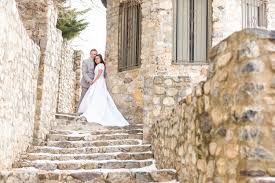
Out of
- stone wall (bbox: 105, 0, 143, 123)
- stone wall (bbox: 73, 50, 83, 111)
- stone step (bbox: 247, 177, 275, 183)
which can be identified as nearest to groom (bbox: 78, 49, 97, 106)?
stone wall (bbox: 105, 0, 143, 123)

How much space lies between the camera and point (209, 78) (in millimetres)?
3436

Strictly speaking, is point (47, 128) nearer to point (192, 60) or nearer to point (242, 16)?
point (192, 60)

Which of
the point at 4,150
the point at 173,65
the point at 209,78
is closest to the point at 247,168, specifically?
the point at 209,78

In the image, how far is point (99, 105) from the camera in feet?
33.7

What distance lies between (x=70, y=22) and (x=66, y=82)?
85.9 inches

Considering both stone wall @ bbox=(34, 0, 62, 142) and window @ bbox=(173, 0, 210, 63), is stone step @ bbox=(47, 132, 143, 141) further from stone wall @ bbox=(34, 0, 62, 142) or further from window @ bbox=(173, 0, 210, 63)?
window @ bbox=(173, 0, 210, 63)

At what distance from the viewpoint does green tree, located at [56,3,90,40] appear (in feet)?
46.9

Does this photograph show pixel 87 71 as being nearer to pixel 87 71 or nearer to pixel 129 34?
pixel 87 71

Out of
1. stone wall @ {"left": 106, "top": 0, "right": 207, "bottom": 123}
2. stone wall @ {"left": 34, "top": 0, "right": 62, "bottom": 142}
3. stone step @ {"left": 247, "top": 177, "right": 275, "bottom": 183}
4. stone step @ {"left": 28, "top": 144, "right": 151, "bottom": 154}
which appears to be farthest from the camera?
stone wall @ {"left": 106, "top": 0, "right": 207, "bottom": 123}

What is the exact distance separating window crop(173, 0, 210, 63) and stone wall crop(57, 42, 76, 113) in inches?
197

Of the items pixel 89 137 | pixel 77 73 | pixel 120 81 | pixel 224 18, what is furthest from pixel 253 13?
pixel 77 73

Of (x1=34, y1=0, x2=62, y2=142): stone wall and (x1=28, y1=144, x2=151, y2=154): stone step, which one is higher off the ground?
(x1=34, y1=0, x2=62, y2=142): stone wall

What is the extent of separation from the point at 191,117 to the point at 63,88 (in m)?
10.8

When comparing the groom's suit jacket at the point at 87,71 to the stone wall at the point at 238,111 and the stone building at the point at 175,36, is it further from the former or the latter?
the stone wall at the point at 238,111
